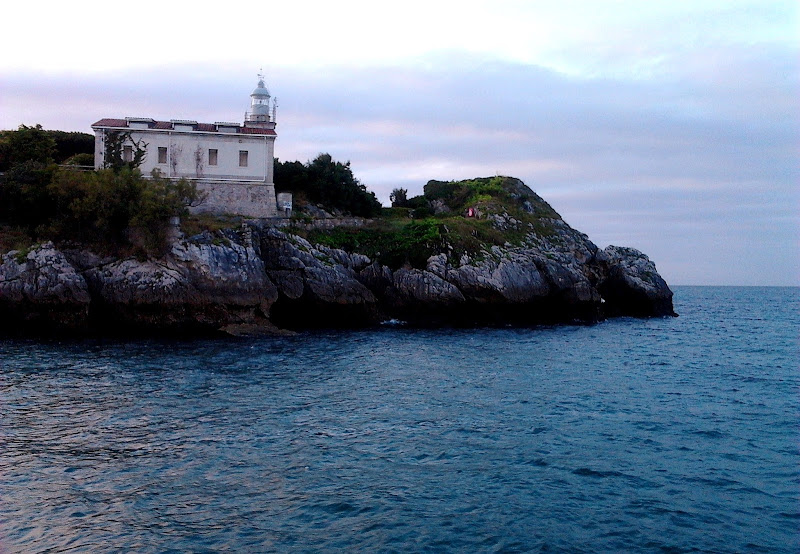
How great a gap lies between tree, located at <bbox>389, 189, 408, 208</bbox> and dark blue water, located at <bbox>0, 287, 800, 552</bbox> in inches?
1426

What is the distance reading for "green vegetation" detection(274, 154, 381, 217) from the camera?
168 feet

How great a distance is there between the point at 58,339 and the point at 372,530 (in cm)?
2373

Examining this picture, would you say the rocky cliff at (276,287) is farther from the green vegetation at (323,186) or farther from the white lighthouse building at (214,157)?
the green vegetation at (323,186)

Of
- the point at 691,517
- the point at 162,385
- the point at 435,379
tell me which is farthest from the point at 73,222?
the point at 691,517

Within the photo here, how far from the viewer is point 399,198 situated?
205 ft

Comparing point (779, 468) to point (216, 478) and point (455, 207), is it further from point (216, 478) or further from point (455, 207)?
point (455, 207)

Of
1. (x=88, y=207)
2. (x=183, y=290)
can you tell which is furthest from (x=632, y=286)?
(x=88, y=207)

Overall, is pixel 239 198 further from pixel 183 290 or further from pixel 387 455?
pixel 387 455

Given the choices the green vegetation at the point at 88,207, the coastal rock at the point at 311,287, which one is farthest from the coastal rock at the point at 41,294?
the coastal rock at the point at 311,287

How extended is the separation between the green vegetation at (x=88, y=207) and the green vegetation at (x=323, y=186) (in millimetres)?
14902

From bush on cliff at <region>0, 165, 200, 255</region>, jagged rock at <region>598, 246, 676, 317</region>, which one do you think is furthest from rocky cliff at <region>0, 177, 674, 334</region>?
jagged rock at <region>598, 246, 676, 317</region>

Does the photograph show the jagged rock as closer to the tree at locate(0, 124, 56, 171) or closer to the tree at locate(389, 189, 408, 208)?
the tree at locate(389, 189, 408, 208)

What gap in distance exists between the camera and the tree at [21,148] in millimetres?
40781

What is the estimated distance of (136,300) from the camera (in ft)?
107
